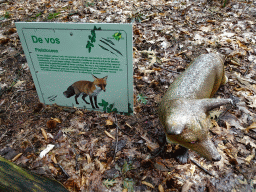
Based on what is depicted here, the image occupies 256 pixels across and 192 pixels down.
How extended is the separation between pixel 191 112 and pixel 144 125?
1.07 meters

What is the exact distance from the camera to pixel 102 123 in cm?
284

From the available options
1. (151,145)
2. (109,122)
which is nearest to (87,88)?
(109,122)

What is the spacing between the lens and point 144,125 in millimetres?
2801

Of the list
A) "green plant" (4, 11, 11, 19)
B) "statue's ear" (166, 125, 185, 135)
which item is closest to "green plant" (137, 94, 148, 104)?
"statue's ear" (166, 125, 185, 135)

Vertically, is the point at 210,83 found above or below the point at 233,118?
above

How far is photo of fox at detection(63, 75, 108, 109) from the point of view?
2.64m

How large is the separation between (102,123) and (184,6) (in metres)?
4.64

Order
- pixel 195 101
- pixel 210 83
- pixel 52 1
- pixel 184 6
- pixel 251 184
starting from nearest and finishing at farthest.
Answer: pixel 195 101 < pixel 251 184 < pixel 210 83 < pixel 184 6 < pixel 52 1

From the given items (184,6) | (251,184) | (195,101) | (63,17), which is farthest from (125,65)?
(184,6)

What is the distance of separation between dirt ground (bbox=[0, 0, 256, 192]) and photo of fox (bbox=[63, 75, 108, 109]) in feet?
1.02

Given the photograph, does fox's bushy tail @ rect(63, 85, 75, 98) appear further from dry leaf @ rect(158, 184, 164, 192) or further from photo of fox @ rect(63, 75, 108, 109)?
dry leaf @ rect(158, 184, 164, 192)

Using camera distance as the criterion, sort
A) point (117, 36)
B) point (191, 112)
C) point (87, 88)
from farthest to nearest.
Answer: point (87, 88), point (117, 36), point (191, 112)

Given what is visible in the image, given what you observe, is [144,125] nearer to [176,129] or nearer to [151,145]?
[151,145]

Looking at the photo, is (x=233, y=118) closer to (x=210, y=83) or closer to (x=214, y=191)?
(x=210, y=83)
